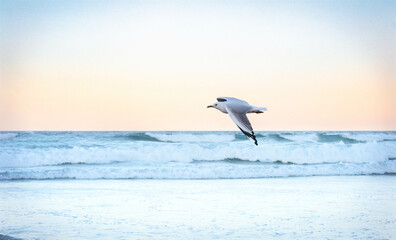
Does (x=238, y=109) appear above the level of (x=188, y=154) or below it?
above

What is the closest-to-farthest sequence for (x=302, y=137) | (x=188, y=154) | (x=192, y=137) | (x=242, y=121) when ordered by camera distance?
(x=242, y=121) < (x=188, y=154) < (x=302, y=137) < (x=192, y=137)

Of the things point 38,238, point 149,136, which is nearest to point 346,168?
point 38,238

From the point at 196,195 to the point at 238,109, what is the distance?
13.5 feet

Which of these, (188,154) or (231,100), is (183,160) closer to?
(188,154)

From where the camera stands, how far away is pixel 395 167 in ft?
35.0

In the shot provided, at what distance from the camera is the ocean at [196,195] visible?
470cm

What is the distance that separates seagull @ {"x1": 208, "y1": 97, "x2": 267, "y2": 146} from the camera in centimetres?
262

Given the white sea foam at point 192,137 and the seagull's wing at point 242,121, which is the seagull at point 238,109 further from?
the white sea foam at point 192,137

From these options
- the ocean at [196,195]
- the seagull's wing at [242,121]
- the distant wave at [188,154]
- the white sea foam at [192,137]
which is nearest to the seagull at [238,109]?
the seagull's wing at [242,121]

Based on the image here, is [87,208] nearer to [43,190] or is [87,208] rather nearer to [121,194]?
[121,194]

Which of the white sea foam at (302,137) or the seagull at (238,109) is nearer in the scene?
the seagull at (238,109)

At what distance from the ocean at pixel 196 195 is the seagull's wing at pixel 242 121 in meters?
1.95

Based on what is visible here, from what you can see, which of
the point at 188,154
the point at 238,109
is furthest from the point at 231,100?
the point at 188,154

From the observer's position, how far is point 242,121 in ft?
8.69
